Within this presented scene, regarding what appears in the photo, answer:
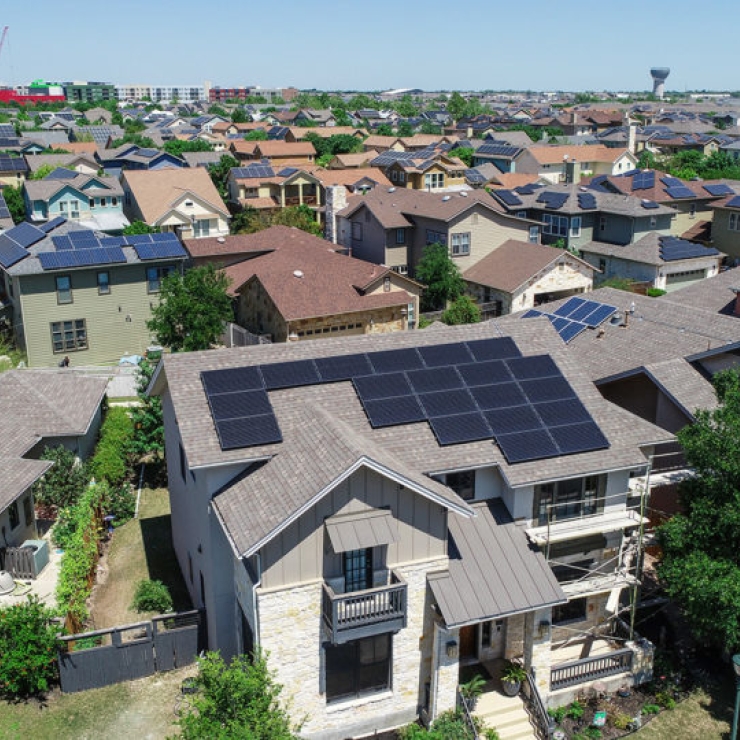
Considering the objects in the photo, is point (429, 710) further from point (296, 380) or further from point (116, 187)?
point (116, 187)

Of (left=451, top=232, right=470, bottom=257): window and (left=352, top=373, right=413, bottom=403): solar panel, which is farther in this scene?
(left=451, top=232, right=470, bottom=257): window

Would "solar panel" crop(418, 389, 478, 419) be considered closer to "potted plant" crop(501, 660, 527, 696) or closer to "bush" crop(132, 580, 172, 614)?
"potted plant" crop(501, 660, 527, 696)

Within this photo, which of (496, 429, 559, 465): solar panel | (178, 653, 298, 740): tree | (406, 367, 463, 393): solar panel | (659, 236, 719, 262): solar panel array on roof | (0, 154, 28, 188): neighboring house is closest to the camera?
(178, 653, 298, 740): tree

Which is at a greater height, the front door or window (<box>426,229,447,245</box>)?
window (<box>426,229,447,245</box>)

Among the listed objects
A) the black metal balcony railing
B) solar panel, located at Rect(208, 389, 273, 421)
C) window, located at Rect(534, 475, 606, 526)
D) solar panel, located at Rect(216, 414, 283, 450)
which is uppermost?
solar panel, located at Rect(208, 389, 273, 421)

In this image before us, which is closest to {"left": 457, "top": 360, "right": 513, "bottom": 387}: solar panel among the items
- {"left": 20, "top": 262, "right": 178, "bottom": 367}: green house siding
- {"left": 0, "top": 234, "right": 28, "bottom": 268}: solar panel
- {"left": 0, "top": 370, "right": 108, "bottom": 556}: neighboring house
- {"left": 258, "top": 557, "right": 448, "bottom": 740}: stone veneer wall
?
{"left": 258, "top": 557, "right": 448, "bottom": 740}: stone veneer wall

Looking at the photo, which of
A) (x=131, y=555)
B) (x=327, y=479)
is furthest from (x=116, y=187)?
(x=327, y=479)

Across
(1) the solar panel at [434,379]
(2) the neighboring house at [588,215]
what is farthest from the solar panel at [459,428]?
(2) the neighboring house at [588,215]

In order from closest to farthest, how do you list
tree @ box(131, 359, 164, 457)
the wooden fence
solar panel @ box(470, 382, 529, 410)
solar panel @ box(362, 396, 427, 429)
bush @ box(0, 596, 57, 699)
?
1. bush @ box(0, 596, 57, 699)
2. solar panel @ box(362, 396, 427, 429)
3. the wooden fence
4. solar panel @ box(470, 382, 529, 410)
5. tree @ box(131, 359, 164, 457)
